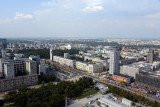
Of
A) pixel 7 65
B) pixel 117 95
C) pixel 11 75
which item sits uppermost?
pixel 7 65

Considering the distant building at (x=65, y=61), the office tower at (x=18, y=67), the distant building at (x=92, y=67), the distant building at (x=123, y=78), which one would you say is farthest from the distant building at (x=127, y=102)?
the distant building at (x=65, y=61)

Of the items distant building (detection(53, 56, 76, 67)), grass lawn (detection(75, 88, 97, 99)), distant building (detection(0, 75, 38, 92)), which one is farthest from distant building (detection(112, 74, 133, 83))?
distant building (detection(0, 75, 38, 92))

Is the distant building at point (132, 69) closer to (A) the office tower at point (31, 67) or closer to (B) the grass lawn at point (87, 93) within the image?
(B) the grass lawn at point (87, 93)

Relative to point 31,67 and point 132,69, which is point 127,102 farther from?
point 31,67

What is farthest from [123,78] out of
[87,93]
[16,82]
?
[16,82]

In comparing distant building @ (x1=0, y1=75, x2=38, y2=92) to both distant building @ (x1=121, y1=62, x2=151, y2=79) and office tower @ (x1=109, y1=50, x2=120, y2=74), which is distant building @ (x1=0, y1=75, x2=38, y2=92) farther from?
distant building @ (x1=121, y1=62, x2=151, y2=79)

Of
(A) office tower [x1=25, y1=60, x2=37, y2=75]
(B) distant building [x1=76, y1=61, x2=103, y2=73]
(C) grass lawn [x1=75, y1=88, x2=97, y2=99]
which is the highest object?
(A) office tower [x1=25, y1=60, x2=37, y2=75]

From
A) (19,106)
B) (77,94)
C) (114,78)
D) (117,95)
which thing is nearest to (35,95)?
(19,106)

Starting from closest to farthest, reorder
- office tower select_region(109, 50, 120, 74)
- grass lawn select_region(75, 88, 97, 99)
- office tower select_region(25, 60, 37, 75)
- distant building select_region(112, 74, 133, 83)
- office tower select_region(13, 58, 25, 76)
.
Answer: grass lawn select_region(75, 88, 97, 99) < distant building select_region(112, 74, 133, 83) < office tower select_region(25, 60, 37, 75) < office tower select_region(13, 58, 25, 76) < office tower select_region(109, 50, 120, 74)

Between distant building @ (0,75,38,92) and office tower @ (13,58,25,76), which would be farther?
office tower @ (13,58,25,76)

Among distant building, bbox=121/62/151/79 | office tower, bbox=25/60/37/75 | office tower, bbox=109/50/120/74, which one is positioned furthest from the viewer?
office tower, bbox=109/50/120/74

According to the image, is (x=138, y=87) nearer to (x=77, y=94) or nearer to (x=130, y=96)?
(x=130, y=96)
